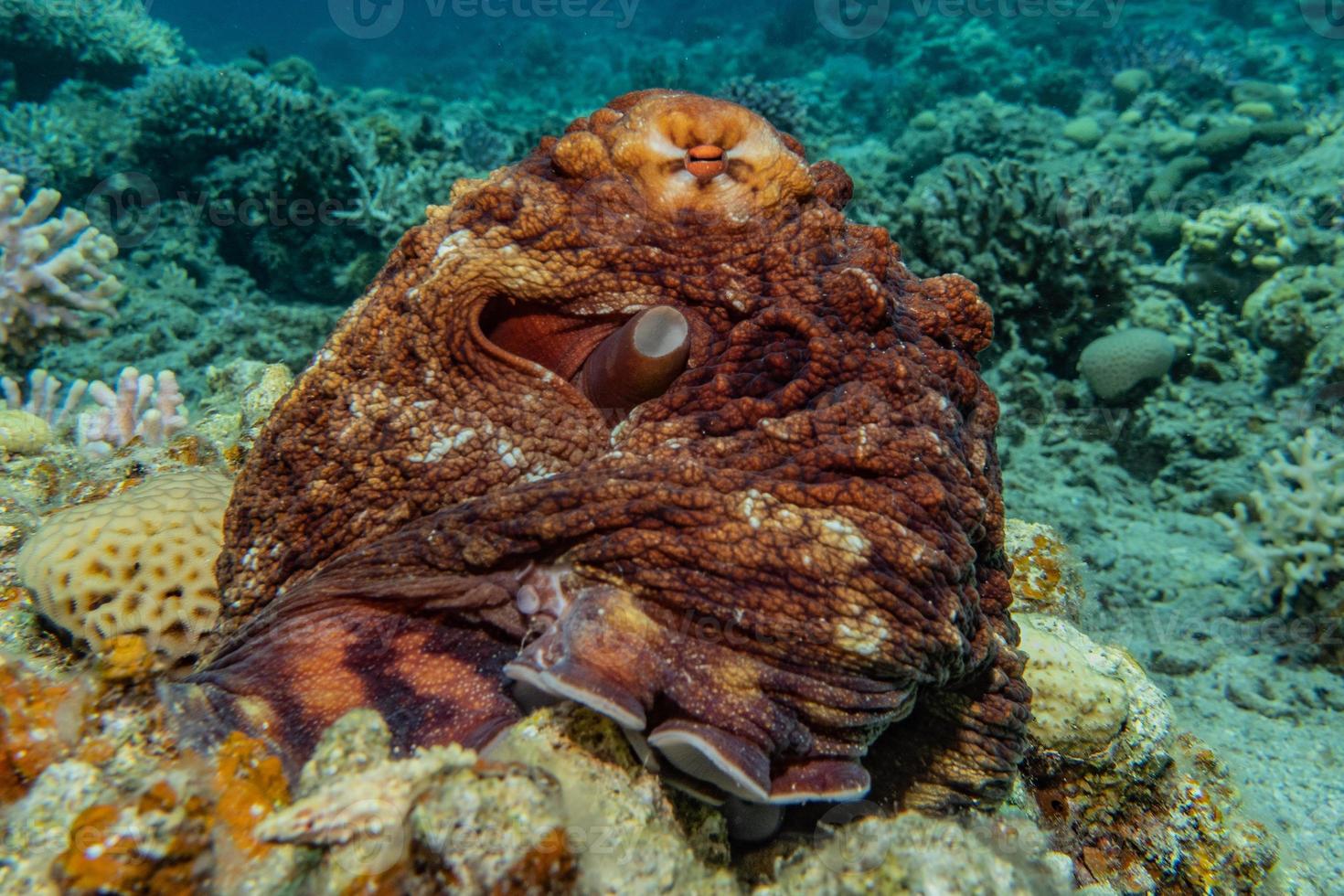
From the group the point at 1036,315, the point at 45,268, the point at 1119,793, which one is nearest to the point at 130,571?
the point at 1119,793

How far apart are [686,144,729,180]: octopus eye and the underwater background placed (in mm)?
2002

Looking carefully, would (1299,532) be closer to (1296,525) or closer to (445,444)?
(1296,525)

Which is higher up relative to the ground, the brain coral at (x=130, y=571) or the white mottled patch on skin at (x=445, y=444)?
the white mottled patch on skin at (x=445, y=444)

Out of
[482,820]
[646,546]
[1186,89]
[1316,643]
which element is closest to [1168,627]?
[1316,643]

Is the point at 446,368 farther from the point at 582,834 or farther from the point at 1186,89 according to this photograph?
the point at 1186,89

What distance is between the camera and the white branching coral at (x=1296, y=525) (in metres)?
5.68

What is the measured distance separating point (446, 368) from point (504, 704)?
3.45ft

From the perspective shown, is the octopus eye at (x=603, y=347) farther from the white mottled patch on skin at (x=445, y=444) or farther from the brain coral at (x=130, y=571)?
the brain coral at (x=130, y=571)

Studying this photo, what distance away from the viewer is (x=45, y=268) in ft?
22.6

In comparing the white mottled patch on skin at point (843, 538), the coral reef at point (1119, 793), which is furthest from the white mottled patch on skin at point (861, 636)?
the coral reef at point (1119, 793)

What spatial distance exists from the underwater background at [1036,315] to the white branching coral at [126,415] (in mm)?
21

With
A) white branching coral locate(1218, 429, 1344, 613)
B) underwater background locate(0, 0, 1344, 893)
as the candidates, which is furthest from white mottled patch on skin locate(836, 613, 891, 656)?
white branching coral locate(1218, 429, 1344, 613)

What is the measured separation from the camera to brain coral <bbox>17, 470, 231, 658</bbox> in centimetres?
258

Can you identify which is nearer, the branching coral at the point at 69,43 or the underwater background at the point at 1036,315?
the underwater background at the point at 1036,315
